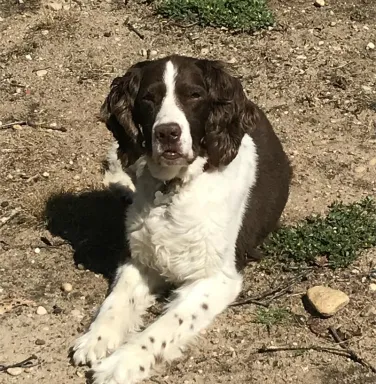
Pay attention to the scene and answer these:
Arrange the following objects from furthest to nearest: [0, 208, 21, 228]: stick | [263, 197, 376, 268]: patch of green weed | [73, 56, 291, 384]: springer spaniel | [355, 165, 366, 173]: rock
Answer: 1. [355, 165, 366, 173]: rock
2. [0, 208, 21, 228]: stick
3. [263, 197, 376, 268]: patch of green weed
4. [73, 56, 291, 384]: springer spaniel

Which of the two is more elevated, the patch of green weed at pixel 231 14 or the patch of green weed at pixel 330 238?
the patch of green weed at pixel 330 238

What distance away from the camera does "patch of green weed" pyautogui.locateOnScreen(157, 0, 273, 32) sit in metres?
8.40

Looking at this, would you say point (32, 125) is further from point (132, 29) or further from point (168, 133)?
point (168, 133)

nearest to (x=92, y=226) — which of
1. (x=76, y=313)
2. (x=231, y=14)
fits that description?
(x=76, y=313)

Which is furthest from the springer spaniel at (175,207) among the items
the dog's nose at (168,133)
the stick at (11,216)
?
the stick at (11,216)

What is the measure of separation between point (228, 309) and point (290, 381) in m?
0.71

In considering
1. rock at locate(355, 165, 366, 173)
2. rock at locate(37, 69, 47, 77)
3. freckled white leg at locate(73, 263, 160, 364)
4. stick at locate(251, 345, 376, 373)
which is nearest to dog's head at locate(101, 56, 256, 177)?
freckled white leg at locate(73, 263, 160, 364)

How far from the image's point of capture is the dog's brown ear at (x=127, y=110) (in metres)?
5.04

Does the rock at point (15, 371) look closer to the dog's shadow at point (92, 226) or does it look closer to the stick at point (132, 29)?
the dog's shadow at point (92, 226)

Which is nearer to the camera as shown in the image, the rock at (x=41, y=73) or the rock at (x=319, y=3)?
the rock at (x=41, y=73)

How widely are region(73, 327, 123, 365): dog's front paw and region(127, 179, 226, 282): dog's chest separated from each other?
1.88 feet

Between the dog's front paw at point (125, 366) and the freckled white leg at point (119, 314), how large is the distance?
11cm

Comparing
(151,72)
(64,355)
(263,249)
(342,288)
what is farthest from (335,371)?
(151,72)

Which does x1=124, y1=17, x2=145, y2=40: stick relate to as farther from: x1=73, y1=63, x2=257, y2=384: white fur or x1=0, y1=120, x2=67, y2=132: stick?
x1=73, y1=63, x2=257, y2=384: white fur
